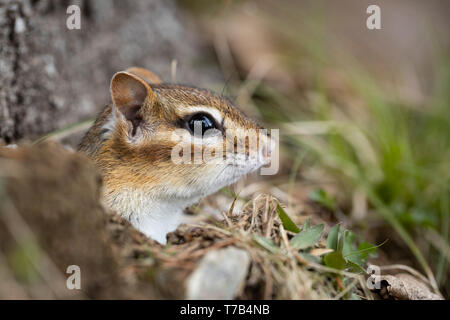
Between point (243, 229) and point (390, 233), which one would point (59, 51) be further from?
point (390, 233)

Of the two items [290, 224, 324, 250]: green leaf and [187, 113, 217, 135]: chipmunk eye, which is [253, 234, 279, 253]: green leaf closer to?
[290, 224, 324, 250]: green leaf

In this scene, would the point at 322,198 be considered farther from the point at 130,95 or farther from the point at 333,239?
the point at 130,95

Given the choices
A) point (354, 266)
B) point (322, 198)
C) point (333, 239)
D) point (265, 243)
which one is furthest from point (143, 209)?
point (322, 198)

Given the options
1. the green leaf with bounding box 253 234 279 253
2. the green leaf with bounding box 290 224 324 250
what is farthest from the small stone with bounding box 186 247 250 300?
the green leaf with bounding box 290 224 324 250

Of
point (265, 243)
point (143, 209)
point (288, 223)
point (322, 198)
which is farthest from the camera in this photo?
point (322, 198)

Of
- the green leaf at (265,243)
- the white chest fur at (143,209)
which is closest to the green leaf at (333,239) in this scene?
the green leaf at (265,243)

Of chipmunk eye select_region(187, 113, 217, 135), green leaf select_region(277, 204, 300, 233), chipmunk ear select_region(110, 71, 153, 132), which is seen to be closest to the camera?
green leaf select_region(277, 204, 300, 233)

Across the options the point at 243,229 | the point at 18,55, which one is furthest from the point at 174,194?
the point at 18,55
